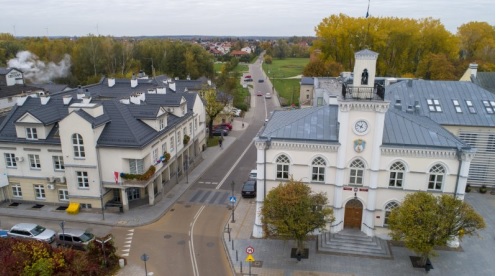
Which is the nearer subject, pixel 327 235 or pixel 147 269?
pixel 147 269

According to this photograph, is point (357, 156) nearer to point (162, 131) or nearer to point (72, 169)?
point (162, 131)

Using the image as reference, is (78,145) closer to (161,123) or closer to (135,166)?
(135,166)

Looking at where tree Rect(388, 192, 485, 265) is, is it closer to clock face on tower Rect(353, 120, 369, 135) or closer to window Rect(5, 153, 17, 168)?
clock face on tower Rect(353, 120, 369, 135)

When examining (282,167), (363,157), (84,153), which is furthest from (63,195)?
(363,157)

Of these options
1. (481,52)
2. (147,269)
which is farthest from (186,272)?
(481,52)

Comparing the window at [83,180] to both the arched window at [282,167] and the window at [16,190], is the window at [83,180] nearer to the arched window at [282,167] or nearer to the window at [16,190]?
the window at [16,190]

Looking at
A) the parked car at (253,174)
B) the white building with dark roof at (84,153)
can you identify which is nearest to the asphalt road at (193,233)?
the parked car at (253,174)
